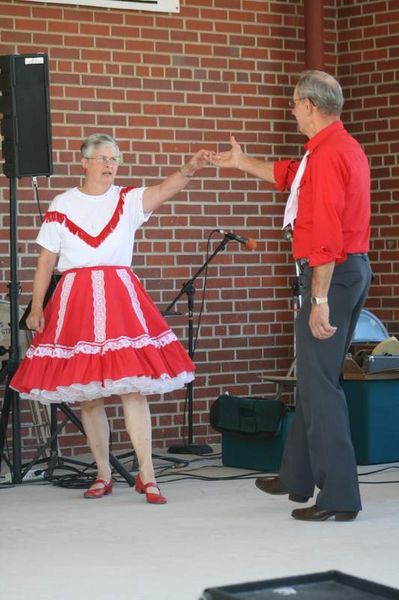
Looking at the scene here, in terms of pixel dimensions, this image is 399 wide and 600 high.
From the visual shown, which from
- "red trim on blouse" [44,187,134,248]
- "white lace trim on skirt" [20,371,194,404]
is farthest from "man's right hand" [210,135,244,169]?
"white lace trim on skirt" [20,371,194,404]

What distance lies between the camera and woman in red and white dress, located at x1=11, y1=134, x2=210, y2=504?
525 centimetres

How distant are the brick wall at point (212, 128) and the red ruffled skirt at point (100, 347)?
56.7 inches

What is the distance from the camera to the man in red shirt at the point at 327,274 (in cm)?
454

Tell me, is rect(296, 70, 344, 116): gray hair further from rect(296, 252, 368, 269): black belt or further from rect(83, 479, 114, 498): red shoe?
rect(83, 479, 114, 498): red shoe

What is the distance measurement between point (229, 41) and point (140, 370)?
285cm

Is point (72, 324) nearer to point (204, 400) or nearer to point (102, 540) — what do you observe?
point (102, 540)

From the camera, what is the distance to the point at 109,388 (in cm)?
520

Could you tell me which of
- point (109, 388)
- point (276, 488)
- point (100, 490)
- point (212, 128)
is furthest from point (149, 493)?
point (212, 128)

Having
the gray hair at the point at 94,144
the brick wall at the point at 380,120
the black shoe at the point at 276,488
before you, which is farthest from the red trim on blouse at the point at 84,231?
the brick wall at the point at 380,120

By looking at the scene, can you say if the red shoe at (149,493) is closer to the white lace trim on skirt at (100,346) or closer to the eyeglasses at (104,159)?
the white lace trim on skirt at (100,346)

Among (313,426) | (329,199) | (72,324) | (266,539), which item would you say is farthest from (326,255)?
(72,324)

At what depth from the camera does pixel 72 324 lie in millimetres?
5383

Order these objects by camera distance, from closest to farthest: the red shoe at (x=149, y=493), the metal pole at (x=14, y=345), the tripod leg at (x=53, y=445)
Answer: the red shoe at (x=149, y=493) < the metal pole at (x=14, y=345) < the tripod leg at (x=53, y=445)

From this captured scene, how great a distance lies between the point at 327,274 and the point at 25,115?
2.09 metres
